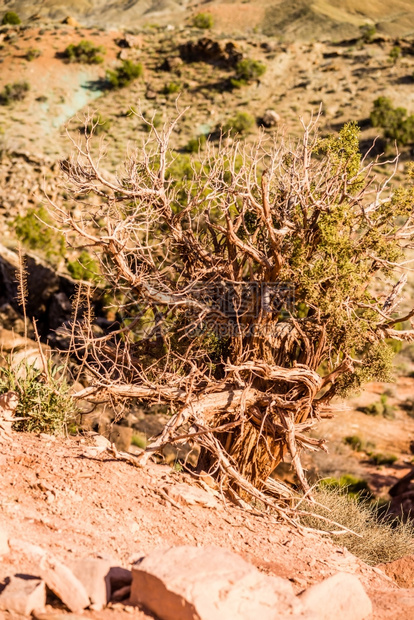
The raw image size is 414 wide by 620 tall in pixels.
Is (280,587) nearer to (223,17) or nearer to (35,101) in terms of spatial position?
(35,101)

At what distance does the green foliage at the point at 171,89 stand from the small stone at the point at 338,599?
39900 millimetres

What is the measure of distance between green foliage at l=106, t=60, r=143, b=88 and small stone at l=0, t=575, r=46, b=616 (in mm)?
42282

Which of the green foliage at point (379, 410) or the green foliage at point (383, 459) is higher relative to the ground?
the green foliage at point (383, 459)

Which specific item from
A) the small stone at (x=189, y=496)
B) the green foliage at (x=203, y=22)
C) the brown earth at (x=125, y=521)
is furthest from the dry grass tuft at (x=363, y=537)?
the green foliage at (x=203, y=22)

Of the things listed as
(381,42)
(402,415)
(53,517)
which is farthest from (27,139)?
(53,517)

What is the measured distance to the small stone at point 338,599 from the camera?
4.23 m

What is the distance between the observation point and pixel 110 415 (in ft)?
44.7

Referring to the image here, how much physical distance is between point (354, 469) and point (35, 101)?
33.4 m

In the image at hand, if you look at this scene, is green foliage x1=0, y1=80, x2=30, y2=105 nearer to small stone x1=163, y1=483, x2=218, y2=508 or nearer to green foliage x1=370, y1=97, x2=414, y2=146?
green foliage x1=370, y1=97, x2=414, y2=146

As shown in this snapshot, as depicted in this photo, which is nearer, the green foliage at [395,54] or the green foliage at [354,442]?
the green foliage at [354,442]

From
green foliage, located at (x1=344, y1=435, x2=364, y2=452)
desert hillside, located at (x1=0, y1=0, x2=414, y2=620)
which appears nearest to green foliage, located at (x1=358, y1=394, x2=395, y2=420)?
desert hillside, located at (x1=0, y1=0, x2=414, y2=620)

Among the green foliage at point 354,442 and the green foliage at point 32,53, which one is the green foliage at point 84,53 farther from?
the green foliage at point 354,442

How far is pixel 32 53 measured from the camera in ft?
151

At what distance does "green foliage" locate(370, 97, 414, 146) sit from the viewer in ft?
111
